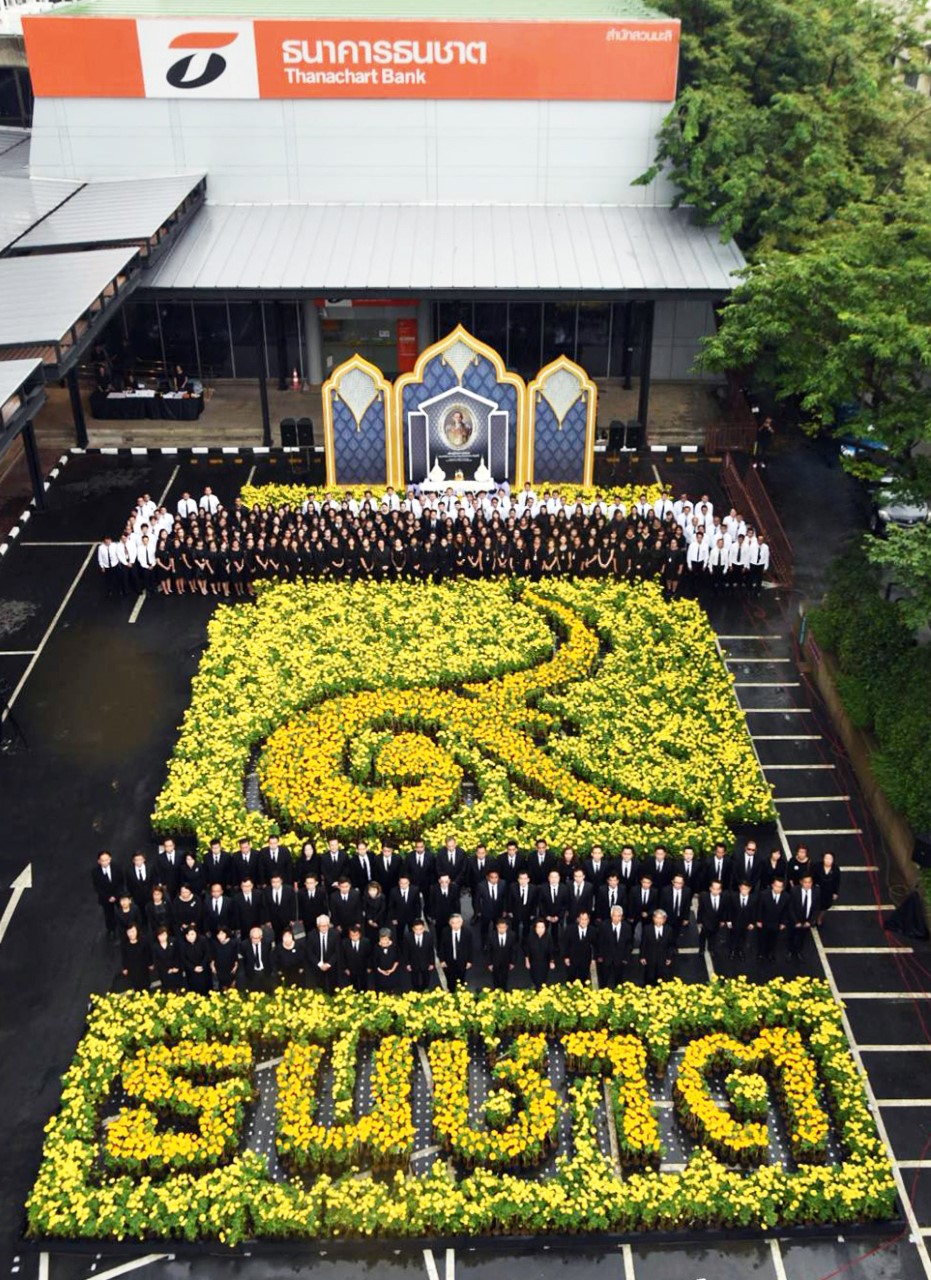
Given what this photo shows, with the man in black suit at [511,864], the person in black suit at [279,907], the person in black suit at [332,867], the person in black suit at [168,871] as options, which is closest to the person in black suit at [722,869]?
the man in black suit at [511,864]

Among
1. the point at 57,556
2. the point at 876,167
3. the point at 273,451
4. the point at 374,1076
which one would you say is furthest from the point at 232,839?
the point at 876,167

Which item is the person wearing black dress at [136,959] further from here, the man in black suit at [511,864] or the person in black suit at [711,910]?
the person in black suit at [711,910]

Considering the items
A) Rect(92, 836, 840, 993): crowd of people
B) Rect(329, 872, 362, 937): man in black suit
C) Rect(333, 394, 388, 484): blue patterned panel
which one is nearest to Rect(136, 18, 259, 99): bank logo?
Rect(333, 394, 388, 484): blue patterned panel

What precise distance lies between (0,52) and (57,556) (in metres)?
24.7

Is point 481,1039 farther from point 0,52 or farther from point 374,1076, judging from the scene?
point 0,52

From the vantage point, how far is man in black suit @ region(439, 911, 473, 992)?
649 inches

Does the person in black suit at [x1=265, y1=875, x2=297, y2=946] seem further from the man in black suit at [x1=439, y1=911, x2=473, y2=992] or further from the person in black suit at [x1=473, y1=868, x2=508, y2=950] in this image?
the person in black suit at [x1=473, y1=868, x2=508, y2=950]

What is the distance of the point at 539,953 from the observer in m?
16.7

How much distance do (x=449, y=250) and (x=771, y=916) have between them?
21.0 m

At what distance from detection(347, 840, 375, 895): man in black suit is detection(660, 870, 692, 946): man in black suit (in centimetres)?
419

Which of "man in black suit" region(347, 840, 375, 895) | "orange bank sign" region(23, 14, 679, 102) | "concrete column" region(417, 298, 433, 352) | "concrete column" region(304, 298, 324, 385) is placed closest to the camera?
"man in black suit" region(347, 840, 375, 895)

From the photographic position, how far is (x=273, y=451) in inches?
1314

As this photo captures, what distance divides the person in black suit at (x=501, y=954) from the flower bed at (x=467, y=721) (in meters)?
2.31

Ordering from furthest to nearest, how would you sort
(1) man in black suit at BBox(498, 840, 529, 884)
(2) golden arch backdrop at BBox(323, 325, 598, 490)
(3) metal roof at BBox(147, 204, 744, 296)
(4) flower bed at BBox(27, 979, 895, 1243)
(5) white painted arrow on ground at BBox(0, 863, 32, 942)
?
(3) metal roof at BBox(147, 204, 744, 296)
(2) golden arch backdrop at BBox(323, 325, 598, 490)
(5) white painted arrow on ground at BBox(0, 863, 32, 942)
(1) man in black suit at BBox(498, 840, 529, 884)
(4) flower bed at BBox(27, 979, 895, 1243)
